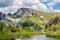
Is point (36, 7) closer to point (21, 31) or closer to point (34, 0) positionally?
point (34, 0)

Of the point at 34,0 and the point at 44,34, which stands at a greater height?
the point at 34,0

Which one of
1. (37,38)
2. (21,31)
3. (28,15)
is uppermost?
(28,15)

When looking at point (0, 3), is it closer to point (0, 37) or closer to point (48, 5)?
point (0, 37)

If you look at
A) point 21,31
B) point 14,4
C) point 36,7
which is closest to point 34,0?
point 36,7

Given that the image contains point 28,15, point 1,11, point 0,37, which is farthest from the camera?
point 28,15

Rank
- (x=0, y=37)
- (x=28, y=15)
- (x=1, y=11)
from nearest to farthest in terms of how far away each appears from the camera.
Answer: (x=0, y=37) → (x=1, y=11) → (x=28, y=15)

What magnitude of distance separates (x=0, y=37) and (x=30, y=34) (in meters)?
2.56

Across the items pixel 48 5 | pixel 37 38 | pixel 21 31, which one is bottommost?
pixel 37 38

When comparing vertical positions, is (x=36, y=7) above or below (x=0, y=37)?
above

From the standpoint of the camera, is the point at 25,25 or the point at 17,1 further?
the point at 25,25

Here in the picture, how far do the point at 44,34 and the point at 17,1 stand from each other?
358cm

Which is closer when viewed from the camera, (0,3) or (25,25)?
(0,3)

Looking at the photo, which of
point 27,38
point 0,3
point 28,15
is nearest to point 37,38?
point 27,38

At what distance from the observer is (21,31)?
45.2ft
